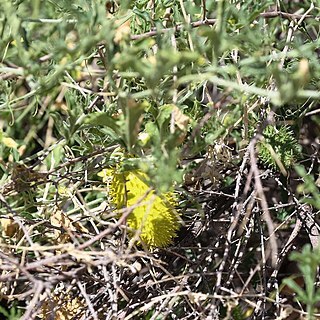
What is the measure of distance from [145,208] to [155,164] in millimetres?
125

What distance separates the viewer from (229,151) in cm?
106

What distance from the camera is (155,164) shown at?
2.59 feet

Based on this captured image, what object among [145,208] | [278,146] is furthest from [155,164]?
[278,146]

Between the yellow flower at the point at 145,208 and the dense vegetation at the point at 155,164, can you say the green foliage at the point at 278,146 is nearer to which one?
the dense vegetation at the point at 155,164

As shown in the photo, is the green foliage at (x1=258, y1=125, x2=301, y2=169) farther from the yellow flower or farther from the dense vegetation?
the yellow flower

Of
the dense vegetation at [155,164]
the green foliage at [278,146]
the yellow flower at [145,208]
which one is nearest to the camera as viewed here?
the dense vegetation at [155,164]

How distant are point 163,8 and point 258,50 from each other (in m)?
0.27

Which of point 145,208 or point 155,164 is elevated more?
point 155,164

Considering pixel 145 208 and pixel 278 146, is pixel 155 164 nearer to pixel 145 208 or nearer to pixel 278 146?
pixel 145 208

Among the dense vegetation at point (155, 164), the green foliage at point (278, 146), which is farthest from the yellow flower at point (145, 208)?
the green foliage at point (278, 146)

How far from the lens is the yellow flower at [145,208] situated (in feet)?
2.97

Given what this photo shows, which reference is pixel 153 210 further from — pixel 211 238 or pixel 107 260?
pixel 211 238

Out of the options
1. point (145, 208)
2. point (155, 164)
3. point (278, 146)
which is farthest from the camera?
point (278, 146)

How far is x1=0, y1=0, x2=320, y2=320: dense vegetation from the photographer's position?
2.63 feet
